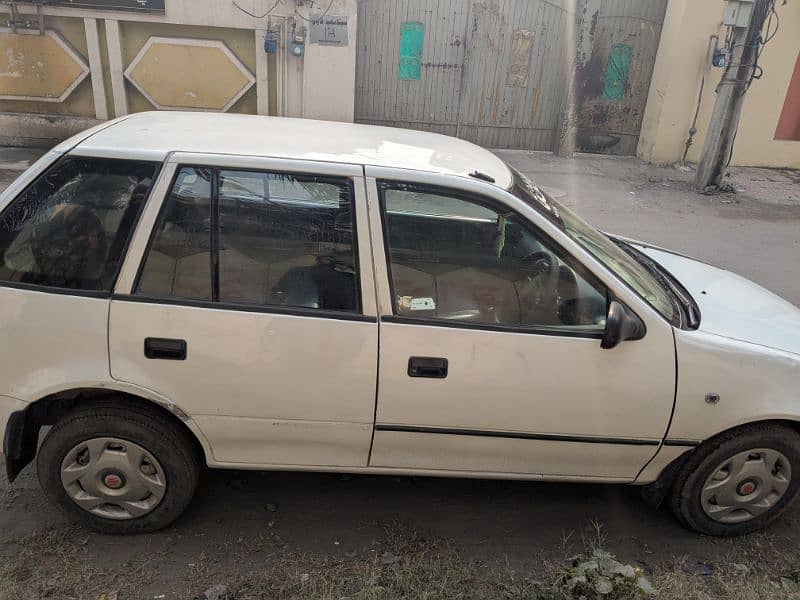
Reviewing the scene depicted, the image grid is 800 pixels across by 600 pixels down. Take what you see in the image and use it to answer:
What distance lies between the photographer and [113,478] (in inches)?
110

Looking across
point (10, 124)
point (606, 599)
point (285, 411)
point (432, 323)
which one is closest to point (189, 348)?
point (285, 411)

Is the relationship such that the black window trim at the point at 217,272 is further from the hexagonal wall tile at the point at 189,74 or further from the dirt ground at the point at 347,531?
the hexagonal wall tile at the point at 189,74

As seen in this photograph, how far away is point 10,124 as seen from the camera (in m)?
10.4

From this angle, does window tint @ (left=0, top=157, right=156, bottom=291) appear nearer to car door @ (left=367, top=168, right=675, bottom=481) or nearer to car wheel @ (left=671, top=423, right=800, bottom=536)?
→ car door @ (left=367, top=168, right=675, bottom=481)

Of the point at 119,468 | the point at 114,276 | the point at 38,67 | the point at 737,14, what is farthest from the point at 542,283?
the point at 38,67

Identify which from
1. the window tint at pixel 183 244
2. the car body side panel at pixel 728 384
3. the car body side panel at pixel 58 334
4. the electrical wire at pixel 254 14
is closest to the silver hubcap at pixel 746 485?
the car body side panel at pixel 728 384

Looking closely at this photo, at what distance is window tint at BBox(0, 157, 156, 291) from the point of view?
264cm

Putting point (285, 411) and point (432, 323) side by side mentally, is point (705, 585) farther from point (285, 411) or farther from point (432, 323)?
point (285, 411)

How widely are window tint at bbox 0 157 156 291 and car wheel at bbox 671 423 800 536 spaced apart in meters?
2.72

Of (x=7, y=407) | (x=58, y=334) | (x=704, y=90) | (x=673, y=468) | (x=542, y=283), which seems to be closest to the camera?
(x=58, y=334)

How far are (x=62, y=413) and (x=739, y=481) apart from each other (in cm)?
310

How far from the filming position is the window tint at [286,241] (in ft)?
8.79

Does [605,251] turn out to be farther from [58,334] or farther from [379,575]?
[58,334]

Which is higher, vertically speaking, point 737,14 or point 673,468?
point 737,14
